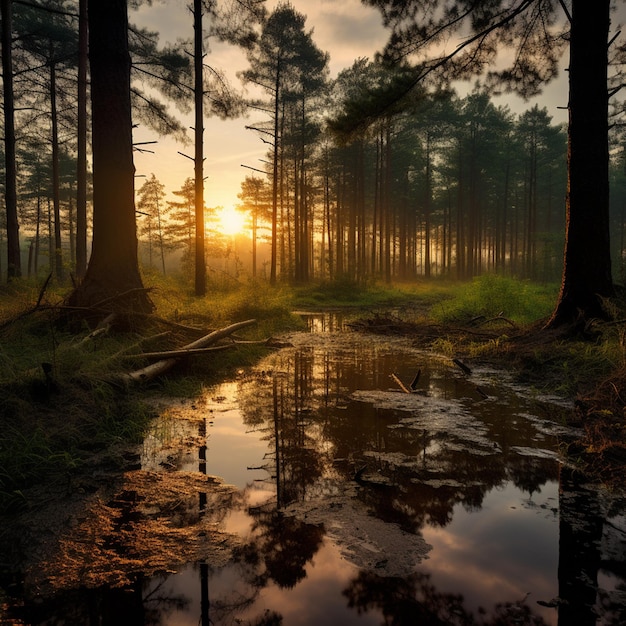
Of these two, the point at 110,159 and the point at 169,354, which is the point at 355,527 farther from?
the point at 110,159

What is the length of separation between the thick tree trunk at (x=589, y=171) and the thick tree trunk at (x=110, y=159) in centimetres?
753

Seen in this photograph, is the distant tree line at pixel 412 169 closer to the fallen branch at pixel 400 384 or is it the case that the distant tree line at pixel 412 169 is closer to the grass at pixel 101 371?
the grass at pixel 101 371

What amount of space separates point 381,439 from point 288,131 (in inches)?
1153

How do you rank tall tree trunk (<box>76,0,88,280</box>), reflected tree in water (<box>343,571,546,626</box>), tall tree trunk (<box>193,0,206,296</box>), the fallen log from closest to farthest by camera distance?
reflected tree in water (<box>343,571,546,626</box>), the fallen log, tall tree trunk (<box>193,0,206,296</box>), tall tree trunk (<box>76,0,88,280</box>)

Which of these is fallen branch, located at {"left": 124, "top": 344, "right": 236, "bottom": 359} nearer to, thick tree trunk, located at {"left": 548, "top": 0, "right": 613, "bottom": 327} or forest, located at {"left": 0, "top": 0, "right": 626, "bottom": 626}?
forest, located at {"left": 0, "top": 0, "right": 626, "bottom": 626}

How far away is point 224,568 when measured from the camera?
205 centimetres

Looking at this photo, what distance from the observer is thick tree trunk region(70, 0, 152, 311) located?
6961mm

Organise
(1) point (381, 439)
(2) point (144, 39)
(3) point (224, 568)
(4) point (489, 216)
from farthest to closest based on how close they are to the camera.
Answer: (4) point (489, 216) → (2) point (144, 39) → (1) point (381, 439) → (3) point (224, 568)

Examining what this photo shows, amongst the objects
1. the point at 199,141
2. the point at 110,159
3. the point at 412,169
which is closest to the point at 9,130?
the point at 199,141

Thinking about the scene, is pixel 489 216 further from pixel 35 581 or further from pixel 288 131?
pixel 35 581

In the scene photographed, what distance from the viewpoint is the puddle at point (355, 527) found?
5.90ft

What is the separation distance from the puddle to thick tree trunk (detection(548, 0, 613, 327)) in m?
3.59

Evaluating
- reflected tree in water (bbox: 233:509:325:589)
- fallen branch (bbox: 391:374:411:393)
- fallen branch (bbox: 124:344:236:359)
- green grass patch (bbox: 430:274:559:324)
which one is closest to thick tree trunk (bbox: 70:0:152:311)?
fallen branch (bbox: 124:344:236:359)

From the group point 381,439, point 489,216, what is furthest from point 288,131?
point 489,216
